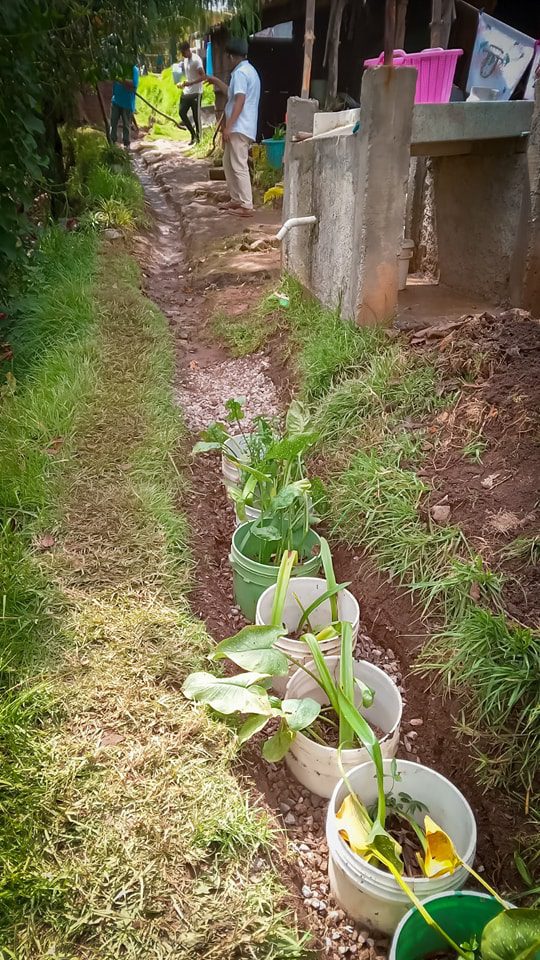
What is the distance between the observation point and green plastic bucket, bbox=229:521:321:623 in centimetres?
252

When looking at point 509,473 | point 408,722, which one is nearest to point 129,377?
point 509,473

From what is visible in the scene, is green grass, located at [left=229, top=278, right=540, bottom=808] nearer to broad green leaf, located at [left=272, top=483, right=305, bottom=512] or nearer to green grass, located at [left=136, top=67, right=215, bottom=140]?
broad green leaf, located at [left=272, top=483, right=305, bottom=512]

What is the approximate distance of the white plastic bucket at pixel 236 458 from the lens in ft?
10.5

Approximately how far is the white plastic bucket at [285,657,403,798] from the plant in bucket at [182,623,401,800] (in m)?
0.03

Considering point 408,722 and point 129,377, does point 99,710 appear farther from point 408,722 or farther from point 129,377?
point 129,377

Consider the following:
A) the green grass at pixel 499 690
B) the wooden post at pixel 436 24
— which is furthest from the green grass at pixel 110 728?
the wooden post at pixel 436 24

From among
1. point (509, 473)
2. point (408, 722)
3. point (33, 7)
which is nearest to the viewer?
point (408, 722)

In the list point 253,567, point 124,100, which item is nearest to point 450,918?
point 253,567

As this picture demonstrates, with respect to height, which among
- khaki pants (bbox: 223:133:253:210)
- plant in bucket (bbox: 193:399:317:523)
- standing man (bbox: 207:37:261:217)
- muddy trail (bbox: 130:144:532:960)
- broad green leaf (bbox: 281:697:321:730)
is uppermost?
standing man (bbox: 207:37:261:217)

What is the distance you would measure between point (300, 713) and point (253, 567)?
2.43 feet

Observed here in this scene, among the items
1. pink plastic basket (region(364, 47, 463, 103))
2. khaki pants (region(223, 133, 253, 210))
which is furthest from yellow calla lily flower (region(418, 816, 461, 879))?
khaki pants (region(223, 133, 253, 210))

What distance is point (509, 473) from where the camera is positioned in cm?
266

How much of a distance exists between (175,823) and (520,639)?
3.69 ft

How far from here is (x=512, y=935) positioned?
1357 millimetres
